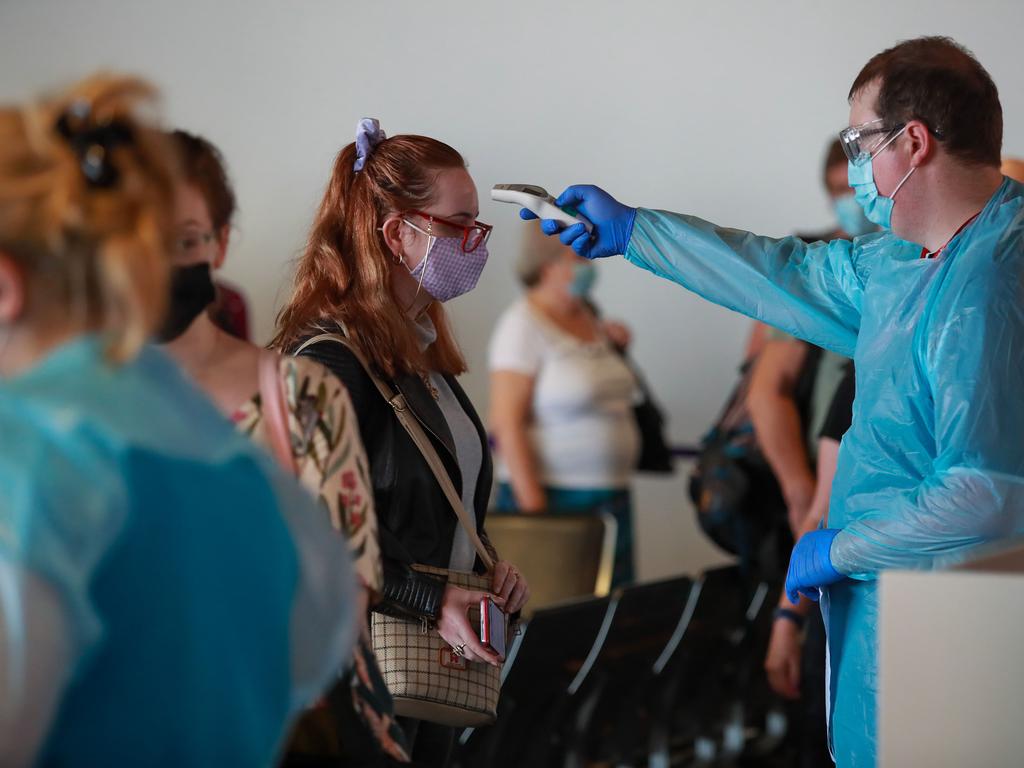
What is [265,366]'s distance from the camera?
4.41ft

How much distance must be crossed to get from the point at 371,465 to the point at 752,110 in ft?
11.5

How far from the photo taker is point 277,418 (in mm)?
1315

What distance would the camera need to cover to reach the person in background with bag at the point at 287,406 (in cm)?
132

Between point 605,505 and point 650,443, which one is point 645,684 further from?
point 650,443

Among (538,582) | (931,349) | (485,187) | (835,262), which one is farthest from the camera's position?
(485,187)

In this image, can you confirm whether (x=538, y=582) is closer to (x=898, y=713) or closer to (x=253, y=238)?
(x=898, y=713)

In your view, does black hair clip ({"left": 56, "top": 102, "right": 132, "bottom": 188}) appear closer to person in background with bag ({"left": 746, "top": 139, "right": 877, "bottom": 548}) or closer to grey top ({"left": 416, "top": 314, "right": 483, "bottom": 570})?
grey top ({"left": 416, "top": 314, "right": 483, "bottom": 570})

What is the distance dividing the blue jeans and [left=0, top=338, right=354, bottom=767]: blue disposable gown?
106 inches

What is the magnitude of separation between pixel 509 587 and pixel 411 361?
36 centimetres

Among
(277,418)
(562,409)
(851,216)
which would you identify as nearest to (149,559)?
(277,418)

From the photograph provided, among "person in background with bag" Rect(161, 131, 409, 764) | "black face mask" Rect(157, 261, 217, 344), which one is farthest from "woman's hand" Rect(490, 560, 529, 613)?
"black face mask" Rect(157, 261, 217, 344)

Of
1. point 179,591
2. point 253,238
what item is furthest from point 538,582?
point 253,238

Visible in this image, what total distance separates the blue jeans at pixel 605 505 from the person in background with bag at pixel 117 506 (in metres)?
2.69

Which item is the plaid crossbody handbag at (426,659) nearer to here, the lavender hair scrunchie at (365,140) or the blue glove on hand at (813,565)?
the lavender hair scrunchie at (365,140)
